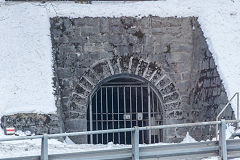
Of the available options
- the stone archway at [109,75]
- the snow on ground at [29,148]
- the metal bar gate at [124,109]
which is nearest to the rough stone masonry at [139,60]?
the stone archway at [109,75]

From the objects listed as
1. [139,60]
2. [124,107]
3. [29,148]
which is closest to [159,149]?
[29,148]

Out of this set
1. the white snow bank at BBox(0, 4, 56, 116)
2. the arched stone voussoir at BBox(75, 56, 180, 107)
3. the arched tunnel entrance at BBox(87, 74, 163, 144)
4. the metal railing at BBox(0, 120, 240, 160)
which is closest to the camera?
the metal railing at BBox(0, 120, 240, 160)

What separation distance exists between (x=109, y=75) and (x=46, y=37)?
1553 mm

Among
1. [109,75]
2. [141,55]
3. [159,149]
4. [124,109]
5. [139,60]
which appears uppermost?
[141,55]

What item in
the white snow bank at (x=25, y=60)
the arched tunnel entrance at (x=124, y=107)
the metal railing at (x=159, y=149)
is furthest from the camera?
the arched tunnel entrance at (x=124, y=107)

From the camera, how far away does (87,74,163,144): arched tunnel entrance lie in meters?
14.5

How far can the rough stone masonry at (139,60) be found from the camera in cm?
1403

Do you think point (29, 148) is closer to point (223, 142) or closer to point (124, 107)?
point (223, 142)

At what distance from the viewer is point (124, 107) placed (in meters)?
14.7

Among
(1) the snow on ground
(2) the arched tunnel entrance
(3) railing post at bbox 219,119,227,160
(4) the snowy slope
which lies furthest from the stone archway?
(3) railing post at bbox 219,119,227,160

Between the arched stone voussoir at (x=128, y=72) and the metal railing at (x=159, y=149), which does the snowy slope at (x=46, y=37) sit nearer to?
the arched stone voussoir at (x=128, y=72)

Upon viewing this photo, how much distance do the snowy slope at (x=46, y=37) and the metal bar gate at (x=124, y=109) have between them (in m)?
1.62

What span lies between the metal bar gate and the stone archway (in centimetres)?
25

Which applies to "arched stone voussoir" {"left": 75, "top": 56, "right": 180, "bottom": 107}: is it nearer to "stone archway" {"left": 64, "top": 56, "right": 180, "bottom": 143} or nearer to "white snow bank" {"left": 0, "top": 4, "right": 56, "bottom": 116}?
"stone archway" {"left": 64, "top": 56, "right": 180, "bottom": 143}
